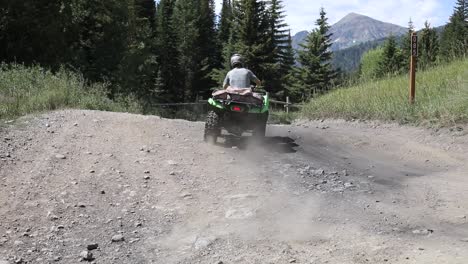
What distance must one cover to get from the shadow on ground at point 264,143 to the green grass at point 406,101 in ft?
9.35

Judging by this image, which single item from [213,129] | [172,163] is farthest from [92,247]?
[213,129]

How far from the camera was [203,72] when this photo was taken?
59.8 meters

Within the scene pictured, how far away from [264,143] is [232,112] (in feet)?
2.77

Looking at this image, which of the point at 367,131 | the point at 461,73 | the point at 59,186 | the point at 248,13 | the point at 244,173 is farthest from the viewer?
the point at 248,13

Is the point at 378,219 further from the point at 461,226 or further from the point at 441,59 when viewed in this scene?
the point at 441,59

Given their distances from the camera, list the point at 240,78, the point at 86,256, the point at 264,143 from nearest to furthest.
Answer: the point at 86,256
the point at 264,143
the point at 240,78

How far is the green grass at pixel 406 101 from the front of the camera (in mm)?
9133

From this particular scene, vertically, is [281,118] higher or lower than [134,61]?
lower

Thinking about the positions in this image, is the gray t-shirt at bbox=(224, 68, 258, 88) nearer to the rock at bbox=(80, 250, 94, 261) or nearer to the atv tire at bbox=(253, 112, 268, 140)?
the atv tire at bbox=(253, 112, 268, 140)

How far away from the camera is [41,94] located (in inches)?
415

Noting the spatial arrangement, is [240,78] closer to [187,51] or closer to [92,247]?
[92,247]

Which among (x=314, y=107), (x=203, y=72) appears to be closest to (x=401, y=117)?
(x=314, y=107)

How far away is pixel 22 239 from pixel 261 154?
4.00m

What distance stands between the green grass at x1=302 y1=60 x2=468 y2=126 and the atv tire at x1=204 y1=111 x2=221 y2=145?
14.1ft
